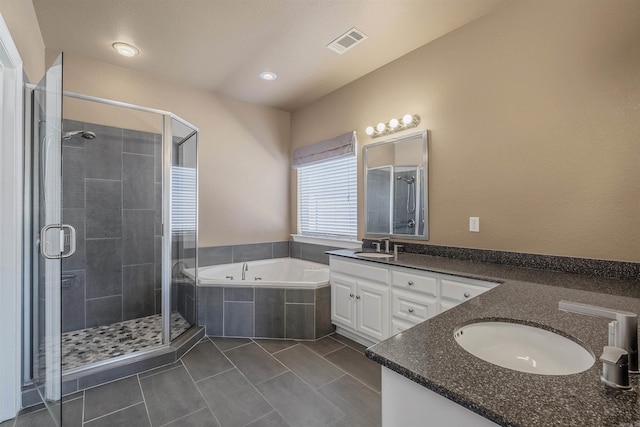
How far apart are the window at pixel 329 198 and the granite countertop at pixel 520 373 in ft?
7.03

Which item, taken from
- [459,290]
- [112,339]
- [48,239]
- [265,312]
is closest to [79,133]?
[48,239]

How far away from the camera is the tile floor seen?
1.72 metres

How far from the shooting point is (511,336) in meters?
1.01

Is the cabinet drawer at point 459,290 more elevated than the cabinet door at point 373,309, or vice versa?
the cabinet drawer at point 459,290

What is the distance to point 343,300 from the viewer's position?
275cm

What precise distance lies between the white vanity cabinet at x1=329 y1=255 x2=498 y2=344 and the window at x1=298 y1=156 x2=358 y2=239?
77 cm

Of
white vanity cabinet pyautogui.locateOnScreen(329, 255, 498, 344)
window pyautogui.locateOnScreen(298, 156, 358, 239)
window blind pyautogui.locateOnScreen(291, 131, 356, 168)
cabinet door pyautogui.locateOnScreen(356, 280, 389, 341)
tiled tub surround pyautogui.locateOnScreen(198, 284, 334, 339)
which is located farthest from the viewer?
window pyautogui.locateOnScreen(298, 156, 358, 239)

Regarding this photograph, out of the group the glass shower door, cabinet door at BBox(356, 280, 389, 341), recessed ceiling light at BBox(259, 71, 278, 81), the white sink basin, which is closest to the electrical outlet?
cabinet door at BBox(356, 280, 389, 341)

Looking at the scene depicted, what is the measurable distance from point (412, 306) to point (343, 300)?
2.47ft

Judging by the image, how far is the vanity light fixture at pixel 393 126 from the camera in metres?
2.67

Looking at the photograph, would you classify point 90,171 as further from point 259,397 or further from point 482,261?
point 482,261

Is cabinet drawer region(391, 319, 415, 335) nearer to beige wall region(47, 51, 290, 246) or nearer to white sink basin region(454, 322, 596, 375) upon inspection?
white sink basin region(454, 322, 596, 375)

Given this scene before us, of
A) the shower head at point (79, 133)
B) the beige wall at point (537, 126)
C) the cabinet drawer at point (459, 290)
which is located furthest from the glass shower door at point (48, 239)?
the beige wall at point (537, 126)

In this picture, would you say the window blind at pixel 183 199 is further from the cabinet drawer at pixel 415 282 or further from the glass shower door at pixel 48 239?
the cabinet drawer at pixel 415 282
